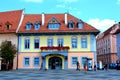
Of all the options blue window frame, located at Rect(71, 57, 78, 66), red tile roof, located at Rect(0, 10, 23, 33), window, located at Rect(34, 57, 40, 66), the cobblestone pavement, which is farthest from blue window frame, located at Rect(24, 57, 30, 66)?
the cobblestone pavement

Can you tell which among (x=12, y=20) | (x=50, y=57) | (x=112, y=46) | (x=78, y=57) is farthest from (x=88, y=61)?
(x=112, y=46)

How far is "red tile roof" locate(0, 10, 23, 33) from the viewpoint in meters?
51.7

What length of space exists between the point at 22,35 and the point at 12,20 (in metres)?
5.30

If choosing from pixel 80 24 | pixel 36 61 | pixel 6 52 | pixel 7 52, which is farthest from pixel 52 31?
pixel 6 52

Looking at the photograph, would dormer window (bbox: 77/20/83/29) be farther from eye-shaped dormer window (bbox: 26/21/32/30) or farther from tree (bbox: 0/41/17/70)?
tree (bbox: 0/41/17/70)

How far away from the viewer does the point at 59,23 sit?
167ft

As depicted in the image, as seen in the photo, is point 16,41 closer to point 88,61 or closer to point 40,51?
point 40,51

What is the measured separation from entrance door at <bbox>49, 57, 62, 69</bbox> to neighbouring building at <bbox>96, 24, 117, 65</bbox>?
32979 mm

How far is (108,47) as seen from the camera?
284 feet

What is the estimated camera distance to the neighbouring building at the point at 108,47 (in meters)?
83.4

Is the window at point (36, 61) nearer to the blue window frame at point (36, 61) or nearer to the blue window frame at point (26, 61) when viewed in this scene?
the blue window frame at point (36, 61)

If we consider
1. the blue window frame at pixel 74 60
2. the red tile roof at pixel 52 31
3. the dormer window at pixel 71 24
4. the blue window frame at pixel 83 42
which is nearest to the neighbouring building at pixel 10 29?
the red tile roof at pixel 52 31

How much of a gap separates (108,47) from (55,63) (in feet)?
130

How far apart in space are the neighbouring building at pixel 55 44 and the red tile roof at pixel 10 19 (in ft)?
6.38
